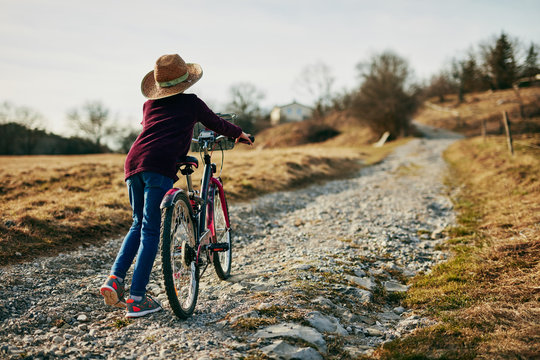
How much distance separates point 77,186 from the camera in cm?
1333

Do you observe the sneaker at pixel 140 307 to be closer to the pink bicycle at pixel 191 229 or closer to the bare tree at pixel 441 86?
the pink bicycle at pixel 191 229

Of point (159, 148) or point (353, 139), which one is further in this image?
point (353, 139)

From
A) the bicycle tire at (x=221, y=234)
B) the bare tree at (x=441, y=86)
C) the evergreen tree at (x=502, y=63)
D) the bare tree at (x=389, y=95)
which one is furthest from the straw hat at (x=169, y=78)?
the bare tree at (x=441, y=86)

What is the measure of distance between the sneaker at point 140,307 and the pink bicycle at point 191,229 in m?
0.33

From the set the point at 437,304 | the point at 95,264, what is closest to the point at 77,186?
the point at 95,264

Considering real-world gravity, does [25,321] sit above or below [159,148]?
below

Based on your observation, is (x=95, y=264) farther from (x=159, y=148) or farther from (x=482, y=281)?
(x=482, y=281)

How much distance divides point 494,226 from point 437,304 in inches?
Answer: 162

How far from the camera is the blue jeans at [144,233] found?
3.88 metres

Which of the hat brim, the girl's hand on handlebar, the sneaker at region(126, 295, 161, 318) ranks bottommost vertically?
the sneaker at region(126, 295, 161, 318)

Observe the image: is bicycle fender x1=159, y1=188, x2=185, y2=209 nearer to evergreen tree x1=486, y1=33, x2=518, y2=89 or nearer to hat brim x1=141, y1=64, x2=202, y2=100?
hat brim x1=141, y1=64, x2=202, y2=100

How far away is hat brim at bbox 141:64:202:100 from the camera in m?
4.14

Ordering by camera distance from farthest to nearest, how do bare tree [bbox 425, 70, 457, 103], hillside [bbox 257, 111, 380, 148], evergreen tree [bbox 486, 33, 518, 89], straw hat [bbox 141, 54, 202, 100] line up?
bare tree [bbox 425, 70, 457, 103] < evergreen tree [bbox 486, 33, 518, 89] < hillside [bbox 257, 111, 380, 148] < straw hat [bbox 141, 54, 202, 100]

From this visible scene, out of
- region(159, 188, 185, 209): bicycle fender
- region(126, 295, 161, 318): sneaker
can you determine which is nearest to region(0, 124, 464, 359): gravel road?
region(126, 295, 161, 318): sneaker
